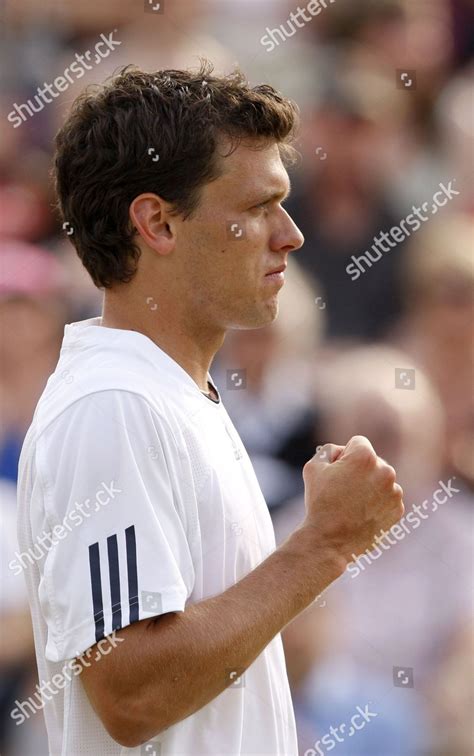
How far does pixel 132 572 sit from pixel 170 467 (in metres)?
0.12

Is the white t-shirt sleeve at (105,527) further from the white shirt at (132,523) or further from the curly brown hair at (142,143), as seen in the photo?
the curly brown hair at (142,143)

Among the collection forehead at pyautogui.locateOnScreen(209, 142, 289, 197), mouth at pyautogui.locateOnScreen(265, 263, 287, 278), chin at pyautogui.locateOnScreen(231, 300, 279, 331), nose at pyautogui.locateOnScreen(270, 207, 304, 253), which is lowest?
chin at pyautogui.locateOnScreen(231, 300, 279, 331)

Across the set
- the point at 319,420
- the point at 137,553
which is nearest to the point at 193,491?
the point at 137,553

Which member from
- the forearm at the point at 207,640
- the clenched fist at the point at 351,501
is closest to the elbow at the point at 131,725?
the forearm at the point at 207,640

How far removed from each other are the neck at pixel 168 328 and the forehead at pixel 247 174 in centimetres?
17

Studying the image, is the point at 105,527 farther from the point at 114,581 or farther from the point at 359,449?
the point at 359,449

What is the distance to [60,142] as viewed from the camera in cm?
135

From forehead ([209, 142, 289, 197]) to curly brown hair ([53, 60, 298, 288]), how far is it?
0.04ft

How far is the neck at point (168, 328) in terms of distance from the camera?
1.22 m

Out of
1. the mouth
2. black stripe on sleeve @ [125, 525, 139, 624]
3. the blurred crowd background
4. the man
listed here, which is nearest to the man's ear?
the man

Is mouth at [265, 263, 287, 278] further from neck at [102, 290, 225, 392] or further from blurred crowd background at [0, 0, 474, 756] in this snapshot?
blurred crowd background at [0, 0, 474, 756]

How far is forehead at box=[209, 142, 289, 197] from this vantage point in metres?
1.25

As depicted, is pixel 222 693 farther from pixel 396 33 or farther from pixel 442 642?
pixel 396 33

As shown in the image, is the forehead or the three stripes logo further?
the forehead
